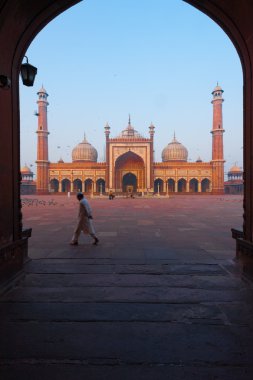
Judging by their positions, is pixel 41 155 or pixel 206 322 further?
pixel 41 155

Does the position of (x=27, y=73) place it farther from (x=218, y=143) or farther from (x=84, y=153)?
(x=84, y=153)

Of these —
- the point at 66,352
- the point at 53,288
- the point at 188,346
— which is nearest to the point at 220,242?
the point at 53,288

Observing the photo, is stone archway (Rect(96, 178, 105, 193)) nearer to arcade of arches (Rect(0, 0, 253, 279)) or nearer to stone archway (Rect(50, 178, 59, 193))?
stone archway (Rect(50, 178, 59, 193))

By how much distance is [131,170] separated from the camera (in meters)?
49.7

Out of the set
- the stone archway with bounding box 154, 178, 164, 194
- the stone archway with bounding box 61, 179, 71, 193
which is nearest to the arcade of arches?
the stone archway with bounding box 154, 178, 164, 194

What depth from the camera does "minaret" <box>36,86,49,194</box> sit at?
160 ft

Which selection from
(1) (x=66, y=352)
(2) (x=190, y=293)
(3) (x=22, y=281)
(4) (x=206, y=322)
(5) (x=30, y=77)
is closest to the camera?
(1) (x=66, y=352)

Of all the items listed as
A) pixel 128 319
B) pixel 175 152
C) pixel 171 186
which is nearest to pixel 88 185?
pixel 171 186

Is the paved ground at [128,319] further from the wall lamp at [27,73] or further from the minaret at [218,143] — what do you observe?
the minaret at [218,143]

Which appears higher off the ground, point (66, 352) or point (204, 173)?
point (204, 173)

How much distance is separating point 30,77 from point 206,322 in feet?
11.4

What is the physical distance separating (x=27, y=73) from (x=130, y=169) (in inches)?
1796

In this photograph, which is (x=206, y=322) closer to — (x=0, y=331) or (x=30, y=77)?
(x=0, y=331)

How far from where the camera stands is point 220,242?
6.48 meters
